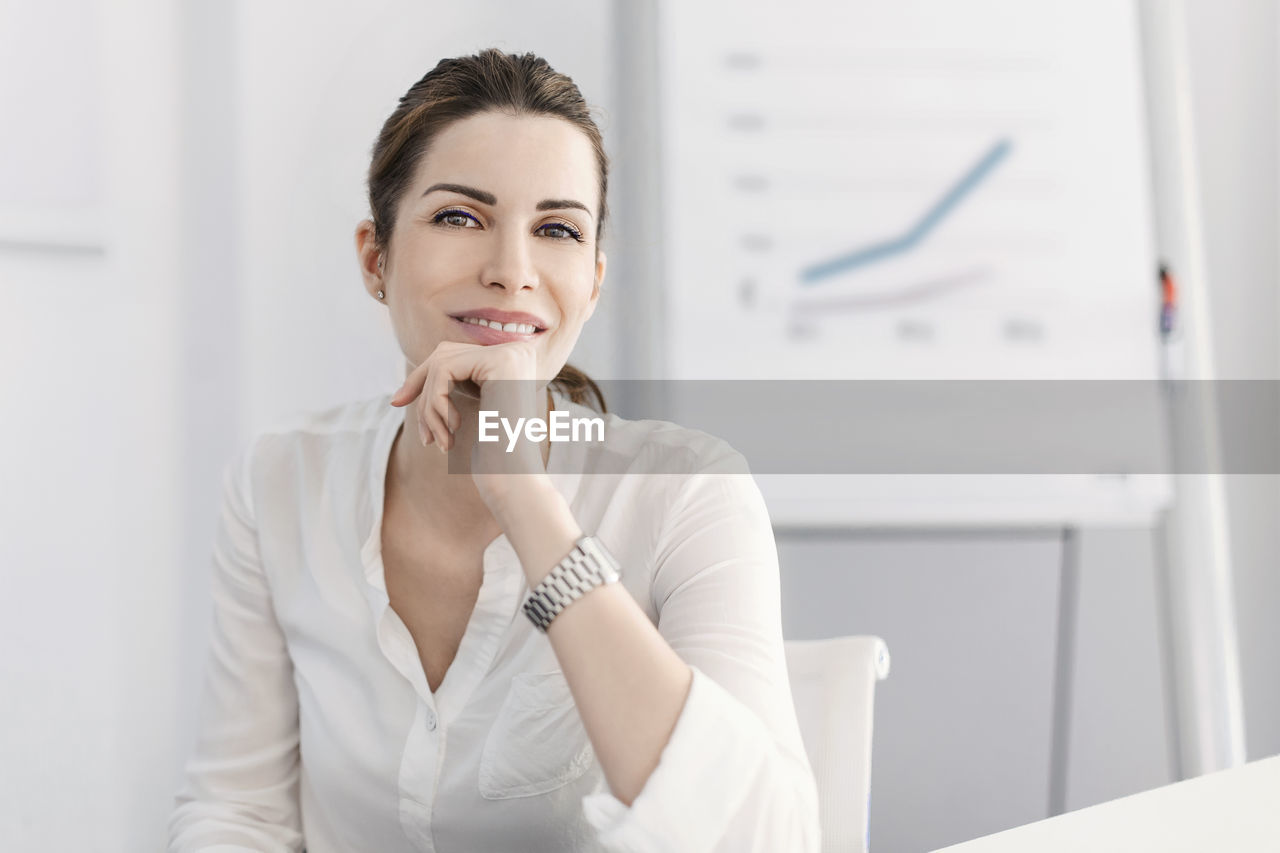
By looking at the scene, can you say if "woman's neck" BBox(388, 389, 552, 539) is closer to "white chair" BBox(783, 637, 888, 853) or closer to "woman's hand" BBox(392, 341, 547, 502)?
"woman's hand" BBox(392, 341, 547, 502)

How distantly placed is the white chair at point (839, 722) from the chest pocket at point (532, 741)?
0.78ft

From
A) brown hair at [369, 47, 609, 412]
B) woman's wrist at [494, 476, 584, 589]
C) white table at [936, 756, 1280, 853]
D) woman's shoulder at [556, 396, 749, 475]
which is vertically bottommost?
white table at [936, 756, 1280, 853]

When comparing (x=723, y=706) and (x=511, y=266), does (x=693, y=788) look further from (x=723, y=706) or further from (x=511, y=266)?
(x=511, y=266)

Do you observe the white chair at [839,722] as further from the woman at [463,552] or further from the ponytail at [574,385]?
the ponytail at [574,385]

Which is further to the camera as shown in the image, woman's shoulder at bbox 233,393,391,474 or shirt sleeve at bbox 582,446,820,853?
woman's shoulder at bbox 233,393,391,474

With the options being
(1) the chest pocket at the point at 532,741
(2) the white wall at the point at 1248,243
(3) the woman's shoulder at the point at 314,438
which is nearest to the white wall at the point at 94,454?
(3) the woman's shoulder at the point at 314,438

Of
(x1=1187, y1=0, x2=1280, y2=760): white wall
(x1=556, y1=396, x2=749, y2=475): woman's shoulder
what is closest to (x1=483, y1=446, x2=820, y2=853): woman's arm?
(x1=556, y1=396, x2=749, y2=475): woman's shoulder

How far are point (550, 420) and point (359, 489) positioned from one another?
0.21 meters

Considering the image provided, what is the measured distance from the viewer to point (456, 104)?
99 centimetres

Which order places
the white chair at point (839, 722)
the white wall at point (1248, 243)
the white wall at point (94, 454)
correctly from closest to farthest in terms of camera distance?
1. the white chair at point (839, 722)
2. the white wall at point (94, 454)
3. the white wall at point (1248, 243)

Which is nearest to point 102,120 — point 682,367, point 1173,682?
point 682,367

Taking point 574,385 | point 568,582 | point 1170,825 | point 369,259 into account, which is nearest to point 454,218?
point 369,259

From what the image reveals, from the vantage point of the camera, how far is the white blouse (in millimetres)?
826

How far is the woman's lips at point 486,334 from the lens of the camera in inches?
37.4
